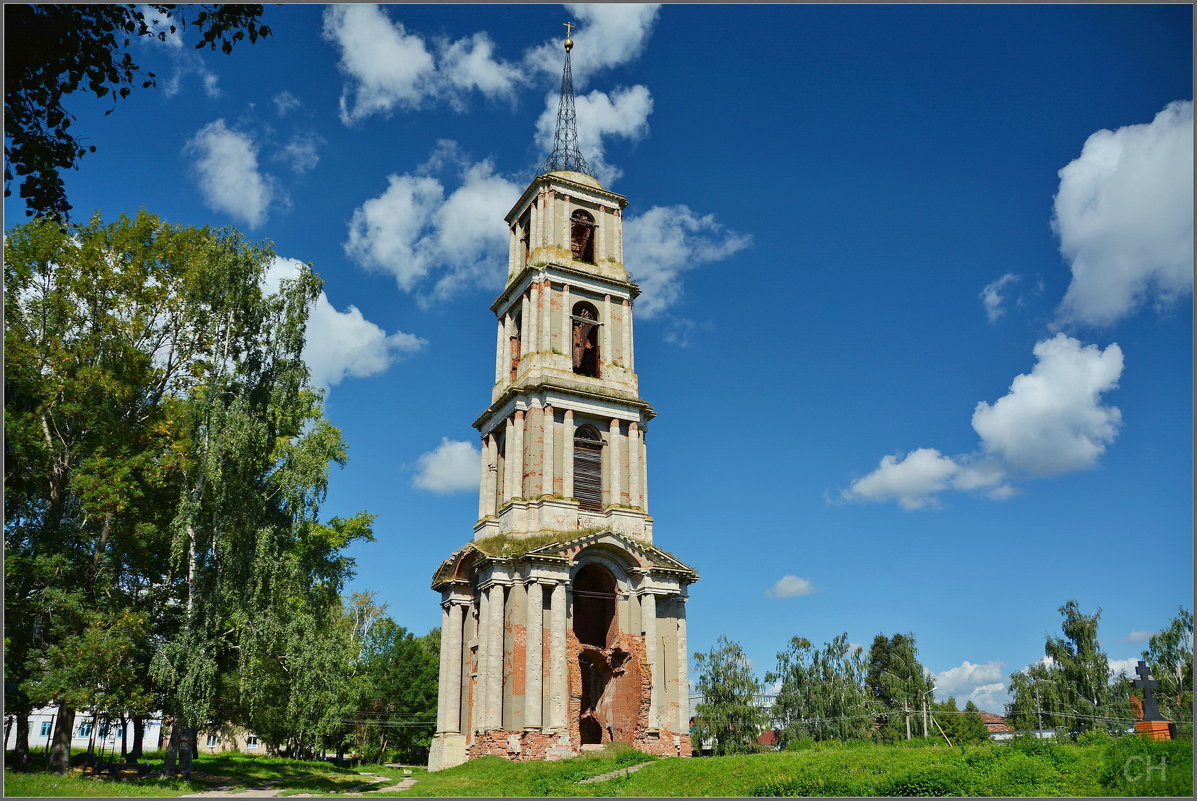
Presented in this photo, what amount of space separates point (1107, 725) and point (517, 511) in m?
25.8

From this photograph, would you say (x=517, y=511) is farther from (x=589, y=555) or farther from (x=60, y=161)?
(x=60, y=161)

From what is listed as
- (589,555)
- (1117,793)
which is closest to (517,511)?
(589,555)

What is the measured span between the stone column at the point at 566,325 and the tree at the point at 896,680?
2273 centimetres

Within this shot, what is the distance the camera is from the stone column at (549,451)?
32.3 m

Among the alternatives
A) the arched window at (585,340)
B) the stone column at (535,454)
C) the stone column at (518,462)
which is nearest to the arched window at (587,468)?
the stone column at (535,454)

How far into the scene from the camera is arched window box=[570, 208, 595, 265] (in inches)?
1517

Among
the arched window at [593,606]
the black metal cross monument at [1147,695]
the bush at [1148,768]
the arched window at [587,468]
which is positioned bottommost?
the bush at [1148,768]

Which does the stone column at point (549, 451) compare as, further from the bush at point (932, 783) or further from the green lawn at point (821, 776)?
the bush at point (932, 783)

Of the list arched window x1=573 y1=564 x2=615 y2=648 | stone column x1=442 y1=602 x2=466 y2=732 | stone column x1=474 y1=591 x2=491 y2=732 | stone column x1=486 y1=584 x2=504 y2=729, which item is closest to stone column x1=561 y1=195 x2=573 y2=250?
arched window x1=573 y1=564 x2=615 y2=648

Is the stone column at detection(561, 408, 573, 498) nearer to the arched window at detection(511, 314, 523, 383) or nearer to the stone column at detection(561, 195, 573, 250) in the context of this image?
the arched window at detection(511, 314, 523, 383)

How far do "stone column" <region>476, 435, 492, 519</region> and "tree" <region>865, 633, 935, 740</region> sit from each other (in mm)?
21288

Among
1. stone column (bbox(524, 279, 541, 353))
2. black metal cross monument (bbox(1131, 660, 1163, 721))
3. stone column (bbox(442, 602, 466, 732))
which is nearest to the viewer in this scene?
black metal cross monument (bbox(1131, 660, 1163, 721))

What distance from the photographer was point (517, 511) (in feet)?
106

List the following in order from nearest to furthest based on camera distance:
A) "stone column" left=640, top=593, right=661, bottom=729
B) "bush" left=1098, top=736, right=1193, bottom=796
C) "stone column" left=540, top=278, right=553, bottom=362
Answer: "bush" left=1098, top=736, right=1193, bottom=796 < "stone column" left=640, top=593, right=661, bottom=729 < "stone column" left=540, top=278, right=553, bottom=362
